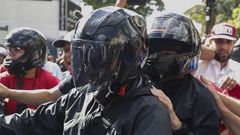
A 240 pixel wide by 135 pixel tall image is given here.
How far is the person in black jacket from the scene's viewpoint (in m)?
2.32

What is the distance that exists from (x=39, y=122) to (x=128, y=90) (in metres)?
0.53

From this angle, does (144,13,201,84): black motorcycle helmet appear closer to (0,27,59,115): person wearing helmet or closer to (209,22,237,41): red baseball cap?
(0,27,59,115): person wearing helmet

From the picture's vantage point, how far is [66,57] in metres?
5.50

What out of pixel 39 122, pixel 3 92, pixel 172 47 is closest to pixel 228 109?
pixel 172 47

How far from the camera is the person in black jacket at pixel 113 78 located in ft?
7.61

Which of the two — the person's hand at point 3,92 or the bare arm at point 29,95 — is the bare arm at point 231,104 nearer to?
the bare arm at point 29,95

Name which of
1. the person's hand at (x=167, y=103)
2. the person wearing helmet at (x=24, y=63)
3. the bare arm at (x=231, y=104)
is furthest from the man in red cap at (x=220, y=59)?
the person's hand at (x=167, y=103)

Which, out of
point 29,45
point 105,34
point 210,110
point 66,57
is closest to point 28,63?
point 29,45

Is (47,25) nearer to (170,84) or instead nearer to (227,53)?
(227,53)

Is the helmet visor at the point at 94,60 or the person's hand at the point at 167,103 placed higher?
the helmet visor at the point at 94,60

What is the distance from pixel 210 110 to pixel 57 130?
791 mm

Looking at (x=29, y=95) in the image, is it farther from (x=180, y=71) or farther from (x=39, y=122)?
(x=180, y=71)

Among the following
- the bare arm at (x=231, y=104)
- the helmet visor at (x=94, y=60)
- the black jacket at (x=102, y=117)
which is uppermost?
the helmet visor at (x=94, y=60)

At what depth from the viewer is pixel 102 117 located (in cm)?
239
